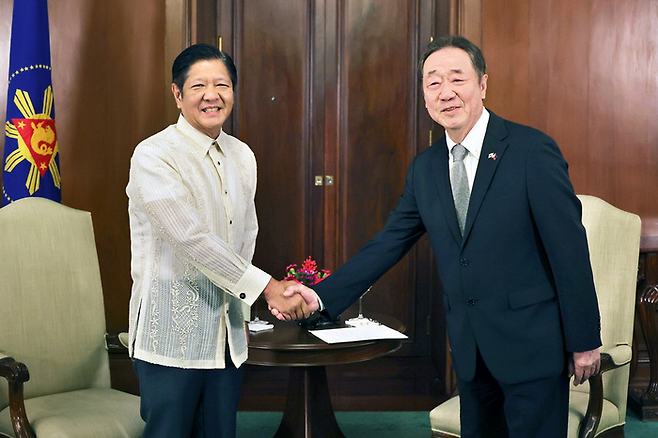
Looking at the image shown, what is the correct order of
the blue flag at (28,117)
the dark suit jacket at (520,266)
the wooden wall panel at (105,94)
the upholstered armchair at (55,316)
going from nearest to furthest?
the dark suit jacket at (520,266), the upholstered armchair at (55,316), the blue flag at (28,117), the wooden wall panel at (105,94)

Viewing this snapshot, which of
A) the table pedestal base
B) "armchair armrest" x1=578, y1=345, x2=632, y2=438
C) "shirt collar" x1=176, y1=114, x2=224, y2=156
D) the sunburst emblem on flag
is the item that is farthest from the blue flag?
"armchair armrest" x1=578, y1=345, x2=632, y2=438

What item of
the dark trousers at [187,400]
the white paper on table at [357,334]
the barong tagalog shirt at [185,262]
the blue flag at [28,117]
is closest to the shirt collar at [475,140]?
the barong tagalog shirt at [185,262]

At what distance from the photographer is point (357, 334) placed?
2877 mm

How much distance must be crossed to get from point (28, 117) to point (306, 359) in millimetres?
1858

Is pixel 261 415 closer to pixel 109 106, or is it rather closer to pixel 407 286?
pixel 407 286

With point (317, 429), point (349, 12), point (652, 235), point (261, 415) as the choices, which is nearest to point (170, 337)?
point (317, 429)

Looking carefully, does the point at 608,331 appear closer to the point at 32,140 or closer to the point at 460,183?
the point at 460,183

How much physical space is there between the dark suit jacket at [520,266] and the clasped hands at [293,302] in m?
0.58

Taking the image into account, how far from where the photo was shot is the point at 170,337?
6.25 ft

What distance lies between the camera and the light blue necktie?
2002 millimetres

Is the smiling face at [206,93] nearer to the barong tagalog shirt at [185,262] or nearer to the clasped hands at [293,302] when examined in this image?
the barong tagalog shirt at [185,262]

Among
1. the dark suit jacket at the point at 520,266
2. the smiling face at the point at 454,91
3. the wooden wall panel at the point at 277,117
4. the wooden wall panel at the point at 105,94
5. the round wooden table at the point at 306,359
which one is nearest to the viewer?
the dark suit jacket at the point at 520,266

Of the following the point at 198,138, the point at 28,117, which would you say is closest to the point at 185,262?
the point at 198,138

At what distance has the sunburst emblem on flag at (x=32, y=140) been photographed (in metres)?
3.36
